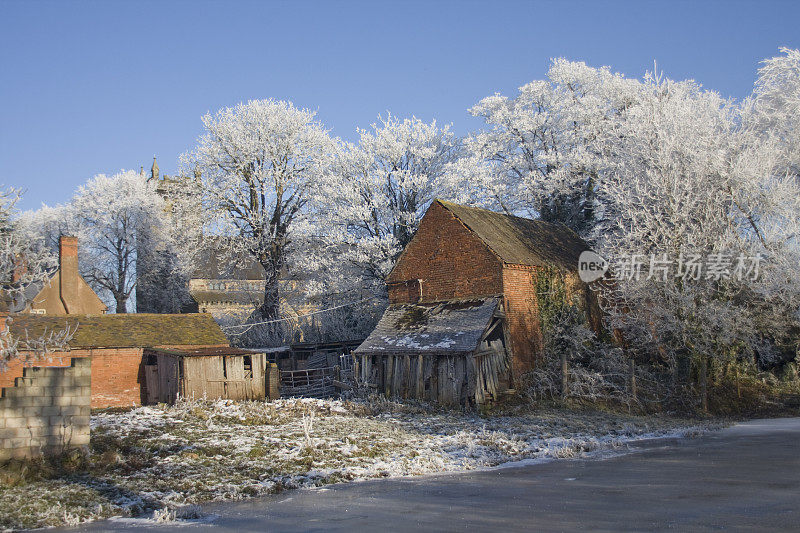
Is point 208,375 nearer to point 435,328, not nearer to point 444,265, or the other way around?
point 435,328

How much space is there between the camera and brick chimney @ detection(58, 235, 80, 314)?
1494 inches

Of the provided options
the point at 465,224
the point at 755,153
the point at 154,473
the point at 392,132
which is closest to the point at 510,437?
the point at 154,473

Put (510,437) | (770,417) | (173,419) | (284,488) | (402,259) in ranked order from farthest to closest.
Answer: (402,259), (770,417), (173,419), (510,437), (284,488)

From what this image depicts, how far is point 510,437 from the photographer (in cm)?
1691

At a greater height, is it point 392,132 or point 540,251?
point 392,132

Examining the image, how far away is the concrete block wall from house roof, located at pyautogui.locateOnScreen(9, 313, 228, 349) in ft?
43.4

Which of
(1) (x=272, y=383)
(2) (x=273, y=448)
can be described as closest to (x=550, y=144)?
(1) (x=272, y=383)

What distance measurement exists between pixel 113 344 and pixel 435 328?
13.4 metres

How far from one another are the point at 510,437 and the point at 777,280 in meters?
13.8

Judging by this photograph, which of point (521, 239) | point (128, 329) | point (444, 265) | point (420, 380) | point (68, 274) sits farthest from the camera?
point (68, 274)

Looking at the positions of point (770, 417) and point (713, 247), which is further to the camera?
point (713, 247)

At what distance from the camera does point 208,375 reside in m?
24.5

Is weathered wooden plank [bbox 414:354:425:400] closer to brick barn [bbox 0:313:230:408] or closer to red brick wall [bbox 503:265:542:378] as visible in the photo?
red brick wall [bbox 503:265:542:378]

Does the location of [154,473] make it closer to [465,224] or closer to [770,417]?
[465,224]
